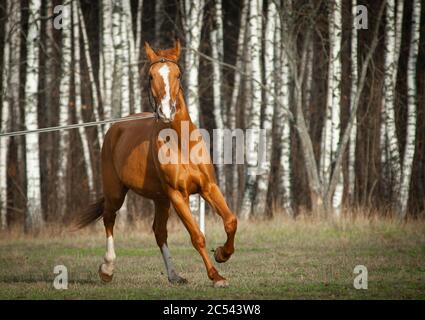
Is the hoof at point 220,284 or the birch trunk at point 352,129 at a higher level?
the birch trunk at point 352,129

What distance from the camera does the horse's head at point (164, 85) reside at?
9.65 m

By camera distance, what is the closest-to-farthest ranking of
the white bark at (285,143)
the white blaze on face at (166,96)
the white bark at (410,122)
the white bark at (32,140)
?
the white blaze on face at (166,96)
the white bark at (32,140)
the white bark at (410,122)
the white bark at (285,143)

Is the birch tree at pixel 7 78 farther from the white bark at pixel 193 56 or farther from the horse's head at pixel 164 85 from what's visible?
the horse's head at pixel 164 85

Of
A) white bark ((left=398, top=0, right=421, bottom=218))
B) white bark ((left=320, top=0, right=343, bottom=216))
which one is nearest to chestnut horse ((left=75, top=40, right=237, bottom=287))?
white bark ((left=320, top=0, right=343, bottom=216))

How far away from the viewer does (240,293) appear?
9.34 m

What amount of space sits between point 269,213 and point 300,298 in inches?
495

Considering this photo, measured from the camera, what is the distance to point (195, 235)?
9.98 metres

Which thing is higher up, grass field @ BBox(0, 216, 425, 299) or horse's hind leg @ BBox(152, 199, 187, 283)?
horse's hind leg @ BBox(152, 199, 187, 283)

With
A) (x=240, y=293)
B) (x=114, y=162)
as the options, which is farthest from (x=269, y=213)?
(x=240, y=293)

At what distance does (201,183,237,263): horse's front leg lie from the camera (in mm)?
9836

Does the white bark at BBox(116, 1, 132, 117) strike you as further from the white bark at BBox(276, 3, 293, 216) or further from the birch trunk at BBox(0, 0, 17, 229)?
the white bark at BBox(276, 3, 293, 216)

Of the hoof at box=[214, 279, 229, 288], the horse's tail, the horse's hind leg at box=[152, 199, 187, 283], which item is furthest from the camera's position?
the horse's tail

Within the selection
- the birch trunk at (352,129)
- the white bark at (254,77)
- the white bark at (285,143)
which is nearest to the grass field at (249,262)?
the white bark at (254,77)

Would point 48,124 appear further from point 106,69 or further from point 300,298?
point 300,298
